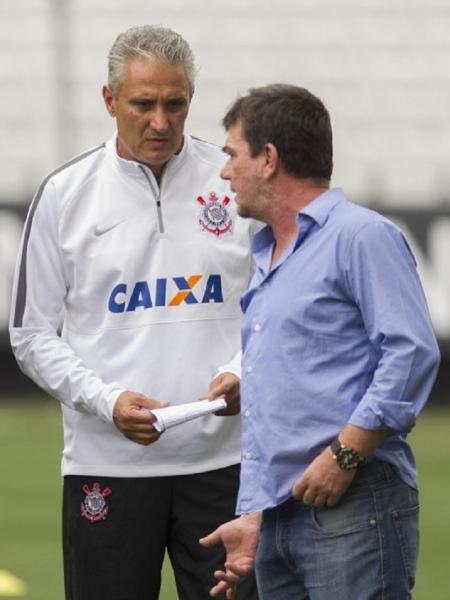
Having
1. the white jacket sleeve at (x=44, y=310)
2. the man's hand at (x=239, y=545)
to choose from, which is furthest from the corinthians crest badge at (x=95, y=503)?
the man's hand at (x=239, y=545)

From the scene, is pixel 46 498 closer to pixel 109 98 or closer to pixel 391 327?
pixel 109 98

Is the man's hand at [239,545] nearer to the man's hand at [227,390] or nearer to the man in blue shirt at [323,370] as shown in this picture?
the man in blue shirt at [323,370]

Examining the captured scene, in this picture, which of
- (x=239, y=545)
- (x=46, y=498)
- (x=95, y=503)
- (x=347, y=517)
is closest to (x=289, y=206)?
(x=347, y=517)

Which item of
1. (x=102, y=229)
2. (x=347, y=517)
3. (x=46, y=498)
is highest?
(x=102, y=229)

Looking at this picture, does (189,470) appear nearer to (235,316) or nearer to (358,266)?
(235,316)

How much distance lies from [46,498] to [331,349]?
6070mm

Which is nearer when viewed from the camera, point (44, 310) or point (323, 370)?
point (323, 370)

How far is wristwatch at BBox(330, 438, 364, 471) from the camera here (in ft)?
12.9

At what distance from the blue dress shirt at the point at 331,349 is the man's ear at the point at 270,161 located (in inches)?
4.5

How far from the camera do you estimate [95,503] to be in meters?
4.95

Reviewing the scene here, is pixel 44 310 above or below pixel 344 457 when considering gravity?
below

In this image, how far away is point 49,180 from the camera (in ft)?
16.3

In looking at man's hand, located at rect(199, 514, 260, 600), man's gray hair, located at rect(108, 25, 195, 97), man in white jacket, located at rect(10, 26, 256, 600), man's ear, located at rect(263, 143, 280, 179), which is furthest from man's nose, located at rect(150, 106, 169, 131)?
man's hand, located at rect(199, 514, 260, 600)

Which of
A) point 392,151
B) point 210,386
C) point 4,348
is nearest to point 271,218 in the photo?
point 210,386
